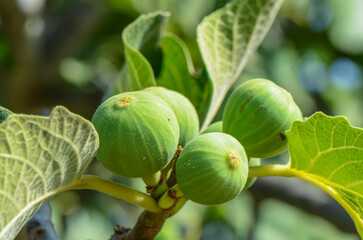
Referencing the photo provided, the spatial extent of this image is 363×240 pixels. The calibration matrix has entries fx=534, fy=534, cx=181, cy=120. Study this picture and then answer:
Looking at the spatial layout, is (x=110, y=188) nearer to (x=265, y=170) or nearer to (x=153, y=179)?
(x=153, y=179)

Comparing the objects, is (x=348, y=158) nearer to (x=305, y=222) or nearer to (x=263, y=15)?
(x=263, y=15)

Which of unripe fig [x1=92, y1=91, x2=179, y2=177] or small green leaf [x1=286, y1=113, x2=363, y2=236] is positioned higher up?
unripe fig [x1=92, y1=91, x2=179, y2=177]

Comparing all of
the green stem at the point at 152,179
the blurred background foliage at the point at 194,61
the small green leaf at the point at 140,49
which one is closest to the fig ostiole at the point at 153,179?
the green stem at the point at 152,179

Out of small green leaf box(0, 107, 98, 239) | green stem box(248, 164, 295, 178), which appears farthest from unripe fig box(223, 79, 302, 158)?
small green leaf box(0, 107, 98, 239)

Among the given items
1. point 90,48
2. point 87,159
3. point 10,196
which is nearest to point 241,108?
point 87,159

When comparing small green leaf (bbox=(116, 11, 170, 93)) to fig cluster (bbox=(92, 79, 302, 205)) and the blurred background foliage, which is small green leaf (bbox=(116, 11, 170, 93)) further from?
the blurred background foliage

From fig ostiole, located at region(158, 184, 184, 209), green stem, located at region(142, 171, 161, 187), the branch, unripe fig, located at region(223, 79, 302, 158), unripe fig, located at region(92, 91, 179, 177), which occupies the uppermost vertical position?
unripe fig, located at region(92, 91, 179, 177)

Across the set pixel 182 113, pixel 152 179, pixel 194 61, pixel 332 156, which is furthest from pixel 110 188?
pixel 194 61
